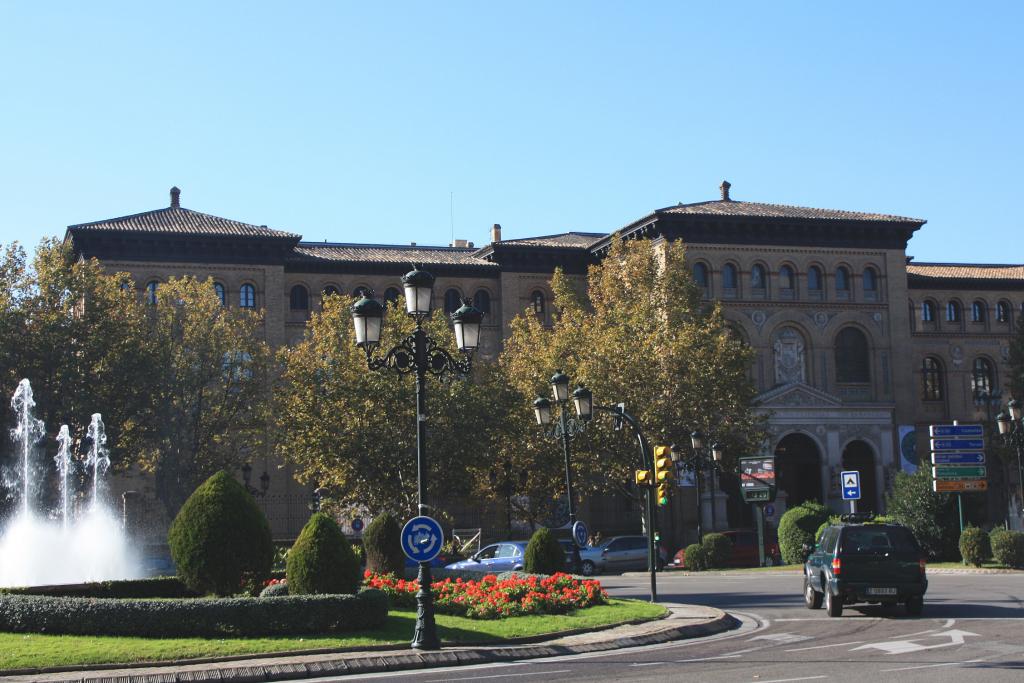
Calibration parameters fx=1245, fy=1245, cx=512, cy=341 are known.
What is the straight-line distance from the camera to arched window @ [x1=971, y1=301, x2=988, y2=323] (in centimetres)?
6681

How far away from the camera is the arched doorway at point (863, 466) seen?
55781mm

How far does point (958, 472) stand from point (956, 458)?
0.41m

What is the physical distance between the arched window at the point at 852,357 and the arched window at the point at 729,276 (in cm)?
577

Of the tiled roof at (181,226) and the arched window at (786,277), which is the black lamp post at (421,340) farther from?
the arched window at (786,277)

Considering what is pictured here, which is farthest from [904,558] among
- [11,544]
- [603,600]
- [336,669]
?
[11,544]

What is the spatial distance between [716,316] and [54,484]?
24411mm

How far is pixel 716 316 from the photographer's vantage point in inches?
1839

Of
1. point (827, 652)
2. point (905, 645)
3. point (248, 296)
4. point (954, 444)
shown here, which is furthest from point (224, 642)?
point (248, 296)

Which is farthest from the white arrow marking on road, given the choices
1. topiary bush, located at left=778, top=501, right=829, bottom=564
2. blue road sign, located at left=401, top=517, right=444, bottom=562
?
topiary bush, located at left=778, top=501, right=829, bottom=564

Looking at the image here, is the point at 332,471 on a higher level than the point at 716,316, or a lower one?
lower

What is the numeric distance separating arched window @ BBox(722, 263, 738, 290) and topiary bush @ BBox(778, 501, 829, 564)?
17673 mm

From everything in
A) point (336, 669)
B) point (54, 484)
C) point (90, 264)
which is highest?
point (90, 264)

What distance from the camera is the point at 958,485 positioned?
36.1 meters

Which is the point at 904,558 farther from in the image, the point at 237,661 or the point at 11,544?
the point at 11,544
